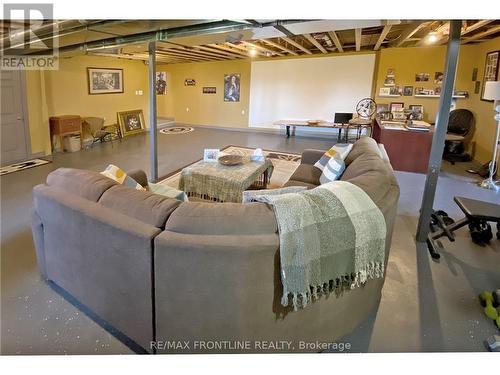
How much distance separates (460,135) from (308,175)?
4562 mm

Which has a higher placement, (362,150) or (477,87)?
(477,87)

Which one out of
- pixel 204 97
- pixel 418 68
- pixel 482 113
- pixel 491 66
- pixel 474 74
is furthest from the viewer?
pixel 204 97

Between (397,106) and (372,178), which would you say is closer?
(372,178)

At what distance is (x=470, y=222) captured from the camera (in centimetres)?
314

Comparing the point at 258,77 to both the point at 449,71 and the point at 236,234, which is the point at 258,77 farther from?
the point at 236,234

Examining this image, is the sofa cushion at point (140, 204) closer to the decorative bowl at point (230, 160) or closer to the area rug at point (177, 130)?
the decorative bowl at point (230, 160)

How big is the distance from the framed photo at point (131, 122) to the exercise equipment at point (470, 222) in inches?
304

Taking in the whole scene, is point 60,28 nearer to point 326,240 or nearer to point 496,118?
point 326,240

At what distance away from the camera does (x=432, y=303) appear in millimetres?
2229

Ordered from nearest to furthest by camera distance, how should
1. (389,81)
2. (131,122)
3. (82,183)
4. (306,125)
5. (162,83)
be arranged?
(82,183), (389,81), (306,125), (131,122), (162,83)

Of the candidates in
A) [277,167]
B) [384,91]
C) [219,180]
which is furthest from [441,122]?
[384,91]

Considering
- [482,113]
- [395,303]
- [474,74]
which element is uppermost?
[474,74]

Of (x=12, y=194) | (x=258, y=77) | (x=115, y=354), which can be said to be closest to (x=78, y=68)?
(x=12, y=194)

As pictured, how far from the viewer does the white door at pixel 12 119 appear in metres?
5.25
